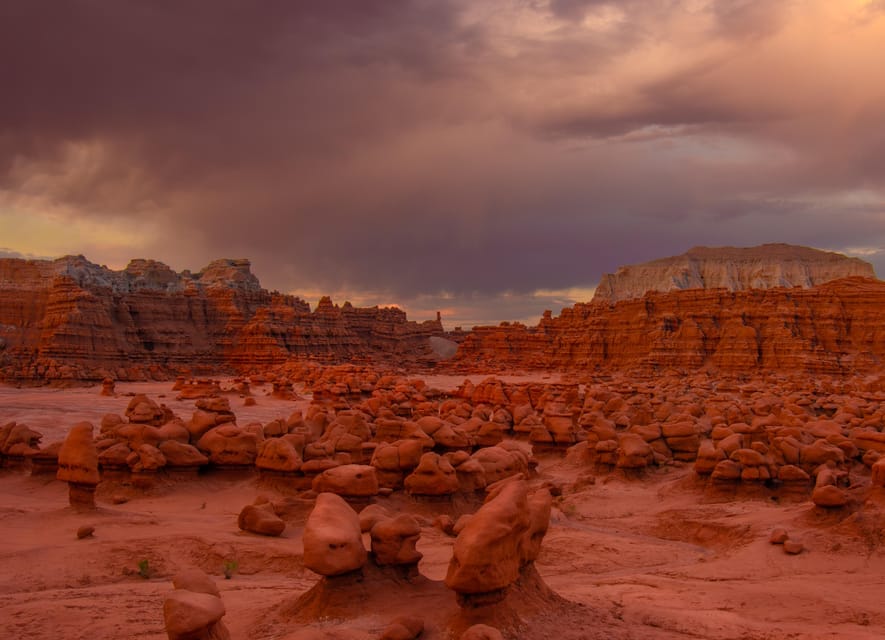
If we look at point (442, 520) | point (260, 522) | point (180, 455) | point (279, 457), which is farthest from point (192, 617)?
point (180, 455)

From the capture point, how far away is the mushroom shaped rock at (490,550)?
563 cm

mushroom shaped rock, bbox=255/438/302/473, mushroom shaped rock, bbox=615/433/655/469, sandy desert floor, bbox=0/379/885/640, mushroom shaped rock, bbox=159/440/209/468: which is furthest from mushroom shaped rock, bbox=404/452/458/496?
mushroom shaped rock, bbox=615/433/655/469

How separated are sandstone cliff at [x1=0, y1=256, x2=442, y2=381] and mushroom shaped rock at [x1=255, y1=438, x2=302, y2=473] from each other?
2943cm

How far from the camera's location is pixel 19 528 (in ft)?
30.8

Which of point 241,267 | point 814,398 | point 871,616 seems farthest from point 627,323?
point 871,616

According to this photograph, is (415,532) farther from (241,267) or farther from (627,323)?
(241,267)

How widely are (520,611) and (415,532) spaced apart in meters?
1.34

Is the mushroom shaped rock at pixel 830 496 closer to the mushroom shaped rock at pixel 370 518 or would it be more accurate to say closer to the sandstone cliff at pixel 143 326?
the mushroom shaped rock at pixel 370 518

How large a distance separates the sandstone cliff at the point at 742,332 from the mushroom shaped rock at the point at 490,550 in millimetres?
41292

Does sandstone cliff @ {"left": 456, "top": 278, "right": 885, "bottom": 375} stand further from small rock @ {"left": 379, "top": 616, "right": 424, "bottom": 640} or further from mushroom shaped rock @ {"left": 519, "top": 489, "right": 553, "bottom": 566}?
small rock @ {"left": 379, "top": 616, "right": 424, "bottom": 640}

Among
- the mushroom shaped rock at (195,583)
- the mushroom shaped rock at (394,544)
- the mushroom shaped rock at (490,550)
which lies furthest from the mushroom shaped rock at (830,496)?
the mushroom shaped rock at (195,583)

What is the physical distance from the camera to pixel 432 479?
11.2 m

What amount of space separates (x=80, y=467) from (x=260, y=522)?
273cm

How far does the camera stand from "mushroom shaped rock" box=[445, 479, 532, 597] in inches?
222
